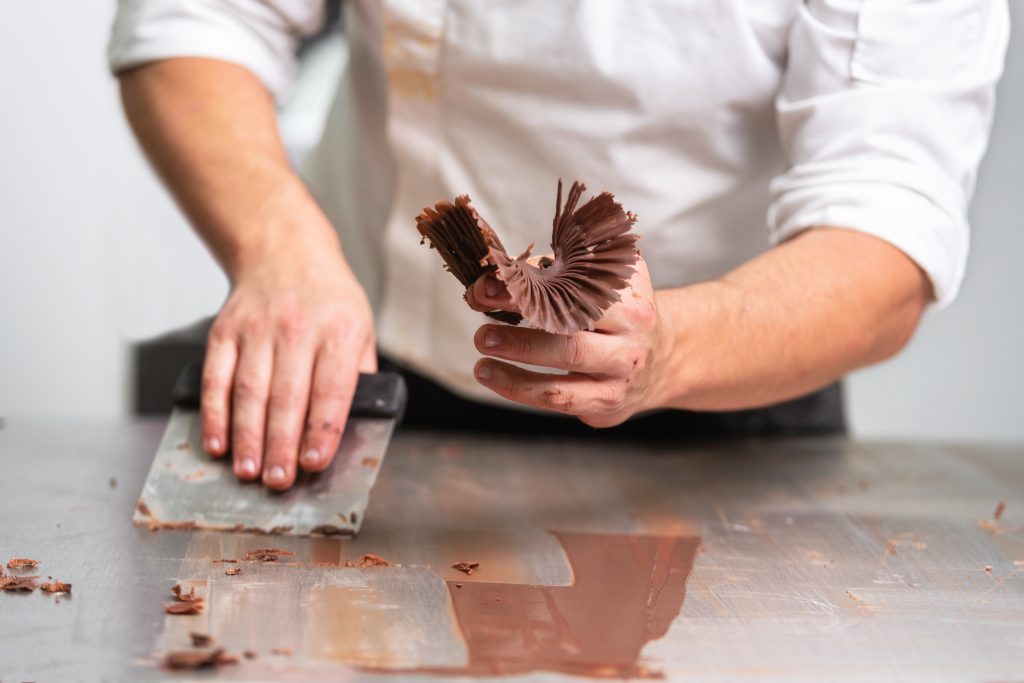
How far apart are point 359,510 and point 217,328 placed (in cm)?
22

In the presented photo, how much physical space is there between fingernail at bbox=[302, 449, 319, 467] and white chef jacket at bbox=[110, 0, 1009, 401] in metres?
0.35

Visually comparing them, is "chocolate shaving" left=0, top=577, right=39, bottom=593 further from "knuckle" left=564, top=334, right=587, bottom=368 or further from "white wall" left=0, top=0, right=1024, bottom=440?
"white wall" left=0, top=0, right=1024, bottom=440

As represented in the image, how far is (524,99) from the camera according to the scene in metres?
1.05

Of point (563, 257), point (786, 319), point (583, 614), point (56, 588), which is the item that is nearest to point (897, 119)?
point (786, 319)

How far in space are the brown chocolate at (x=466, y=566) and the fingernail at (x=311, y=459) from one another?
16 cm

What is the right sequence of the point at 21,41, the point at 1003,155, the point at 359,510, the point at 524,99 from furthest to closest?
the point at 21,41 < the point at 1003,155 < the point at 524,99 < the point at 359,510

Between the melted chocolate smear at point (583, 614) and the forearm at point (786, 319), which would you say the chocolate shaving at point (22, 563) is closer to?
the melted chocolate smear at point (583, 614)

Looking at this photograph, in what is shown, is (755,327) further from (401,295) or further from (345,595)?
(401,295)

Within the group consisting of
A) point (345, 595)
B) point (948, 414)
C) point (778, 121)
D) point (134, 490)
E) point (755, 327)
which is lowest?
point (948, 414)

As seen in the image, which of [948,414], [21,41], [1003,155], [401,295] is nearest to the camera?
[401,295]

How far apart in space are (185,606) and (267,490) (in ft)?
0.69

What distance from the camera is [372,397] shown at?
0.89 m

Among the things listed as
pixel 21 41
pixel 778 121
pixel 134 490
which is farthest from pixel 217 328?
pixel 21 41

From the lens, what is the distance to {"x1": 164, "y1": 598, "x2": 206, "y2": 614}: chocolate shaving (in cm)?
63
